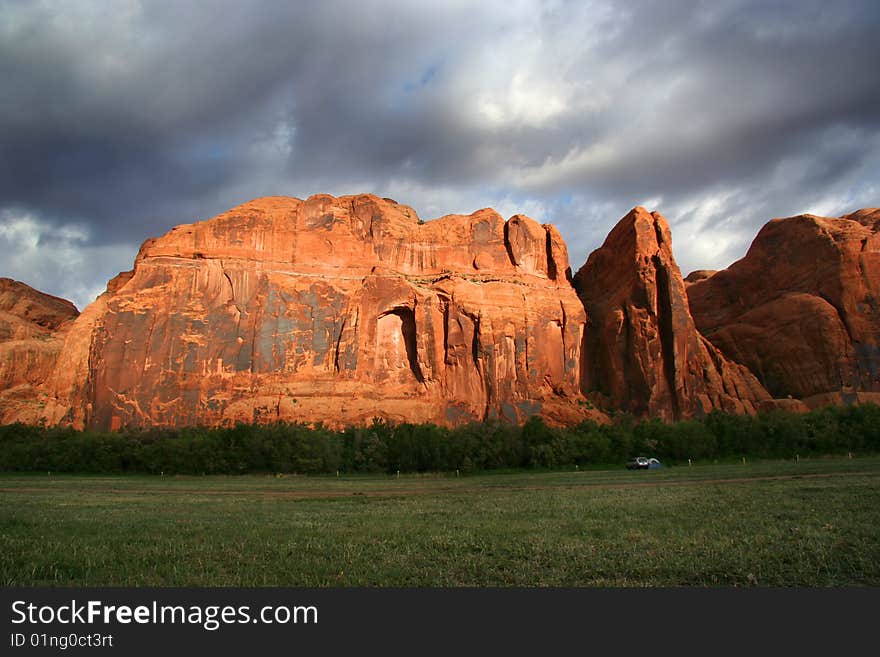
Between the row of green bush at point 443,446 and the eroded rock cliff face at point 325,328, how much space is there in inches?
407

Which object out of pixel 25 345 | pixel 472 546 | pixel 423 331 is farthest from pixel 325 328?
pixel 472 546

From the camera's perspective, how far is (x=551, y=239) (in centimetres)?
8894

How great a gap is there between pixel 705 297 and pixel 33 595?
101375 millimetres

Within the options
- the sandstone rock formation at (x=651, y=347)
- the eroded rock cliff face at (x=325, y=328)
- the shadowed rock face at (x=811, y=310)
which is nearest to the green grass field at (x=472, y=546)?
the eroded rock cliff face at (x=325, y=328)

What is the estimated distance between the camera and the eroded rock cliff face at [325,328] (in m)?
Answer: 71.5

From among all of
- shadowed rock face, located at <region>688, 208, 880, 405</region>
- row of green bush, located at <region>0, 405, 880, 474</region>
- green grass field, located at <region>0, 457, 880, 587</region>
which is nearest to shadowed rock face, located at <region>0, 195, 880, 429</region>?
shadowed rock face, located at <region>688, 208, 880, 405</region>

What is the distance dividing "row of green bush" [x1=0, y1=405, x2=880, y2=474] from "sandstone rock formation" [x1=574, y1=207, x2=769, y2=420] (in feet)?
44.6

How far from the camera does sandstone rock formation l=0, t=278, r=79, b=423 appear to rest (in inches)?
2820

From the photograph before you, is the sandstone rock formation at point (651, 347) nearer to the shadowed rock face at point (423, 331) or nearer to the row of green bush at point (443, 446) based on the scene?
the shadowed rock face at point (423, 331)

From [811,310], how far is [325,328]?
2325 inches

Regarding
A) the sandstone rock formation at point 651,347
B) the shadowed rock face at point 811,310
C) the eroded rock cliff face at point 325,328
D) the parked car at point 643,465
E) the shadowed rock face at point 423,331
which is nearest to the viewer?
the parked car at point 643,465

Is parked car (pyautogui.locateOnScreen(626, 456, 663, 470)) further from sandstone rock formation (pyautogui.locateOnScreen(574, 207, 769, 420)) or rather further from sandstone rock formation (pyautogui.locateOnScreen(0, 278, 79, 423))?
sandstone rock formation (pyautogui.locateOnScreen(0, 278, 79, 423))

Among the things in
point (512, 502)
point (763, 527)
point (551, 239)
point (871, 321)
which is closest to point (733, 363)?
point (871, 321)

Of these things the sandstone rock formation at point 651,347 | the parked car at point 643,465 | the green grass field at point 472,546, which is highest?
the sandstone rock formation at point 651,347
